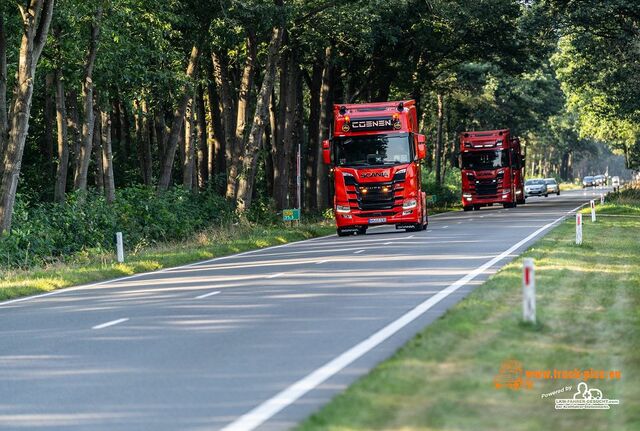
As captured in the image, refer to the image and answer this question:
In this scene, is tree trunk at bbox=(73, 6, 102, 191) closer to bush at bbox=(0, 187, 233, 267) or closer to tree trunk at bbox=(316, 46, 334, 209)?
bush at bbox=(0, 187, 233, 267)

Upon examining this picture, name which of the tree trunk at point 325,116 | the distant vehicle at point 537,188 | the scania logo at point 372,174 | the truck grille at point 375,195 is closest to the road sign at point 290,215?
the truck grille at point 375,195

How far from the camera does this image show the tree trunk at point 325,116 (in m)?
51.5

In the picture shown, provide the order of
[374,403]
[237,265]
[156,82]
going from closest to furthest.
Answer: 1. [374,403]
2. [237,265]
3. [156,82]

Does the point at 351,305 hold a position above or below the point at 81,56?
below

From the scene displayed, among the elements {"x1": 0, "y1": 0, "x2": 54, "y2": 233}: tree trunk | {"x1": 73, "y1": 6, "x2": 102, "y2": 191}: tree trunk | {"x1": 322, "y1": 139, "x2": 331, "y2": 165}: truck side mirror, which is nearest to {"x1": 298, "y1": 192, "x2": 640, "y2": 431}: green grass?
{"x1": 0, "y1": 0, "x2": 54, "y2": 233}: tree trunk

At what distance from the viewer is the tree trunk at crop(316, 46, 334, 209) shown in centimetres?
5150

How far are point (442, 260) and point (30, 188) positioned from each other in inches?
1200

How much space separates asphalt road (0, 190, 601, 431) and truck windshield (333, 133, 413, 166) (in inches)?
440

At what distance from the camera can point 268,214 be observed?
43062mm

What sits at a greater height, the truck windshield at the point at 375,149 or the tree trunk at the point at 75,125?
the tree trunk at the point at 75,125

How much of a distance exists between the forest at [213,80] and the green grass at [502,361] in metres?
15.5

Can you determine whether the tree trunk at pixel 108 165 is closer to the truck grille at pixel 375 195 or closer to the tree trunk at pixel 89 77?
the tree trunk at pixel 89 77

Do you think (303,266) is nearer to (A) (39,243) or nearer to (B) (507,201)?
(A) (39,243)

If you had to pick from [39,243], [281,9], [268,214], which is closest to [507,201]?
[268,214]
